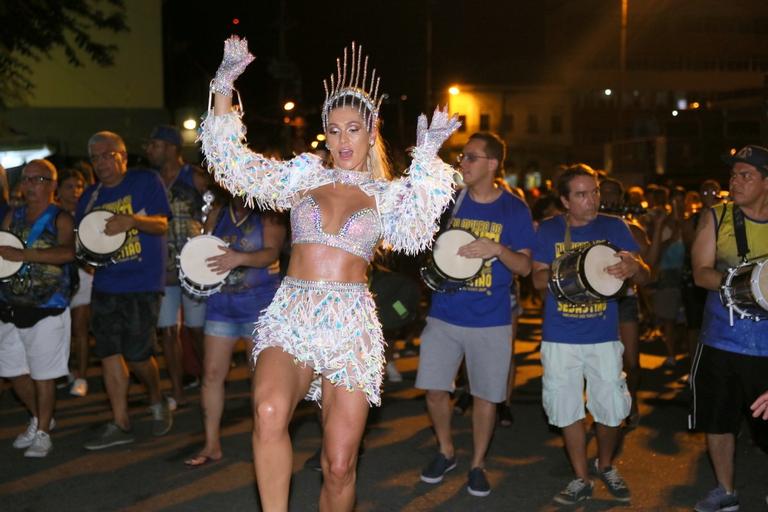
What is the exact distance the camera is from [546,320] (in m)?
6.27

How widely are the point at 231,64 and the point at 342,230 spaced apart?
3.31 ft

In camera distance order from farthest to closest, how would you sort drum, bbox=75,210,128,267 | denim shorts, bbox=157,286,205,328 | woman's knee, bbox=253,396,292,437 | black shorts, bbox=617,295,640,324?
denim shorts, bbox=157,286,205,328
black shorts, bbox=617,295,640,324
drum, bbox=75,210,128,267
woman's knee, bbox=253,396,292,437

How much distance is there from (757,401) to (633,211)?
3.84 meters

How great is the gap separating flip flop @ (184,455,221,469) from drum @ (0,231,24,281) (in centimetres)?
191

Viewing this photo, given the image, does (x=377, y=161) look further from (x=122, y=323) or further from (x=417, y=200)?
(x=122, y=323)

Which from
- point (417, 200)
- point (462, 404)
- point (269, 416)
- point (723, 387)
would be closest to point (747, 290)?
point (723, 387)

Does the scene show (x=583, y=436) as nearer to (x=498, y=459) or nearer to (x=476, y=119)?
(x=498, y=459)

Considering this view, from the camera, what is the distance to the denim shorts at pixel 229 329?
6.70 m

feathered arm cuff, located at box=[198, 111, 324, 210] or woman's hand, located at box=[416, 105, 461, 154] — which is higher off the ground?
woman's hand, located at box=[416, 105, 461, 154]

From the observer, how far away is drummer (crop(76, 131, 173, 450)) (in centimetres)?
742

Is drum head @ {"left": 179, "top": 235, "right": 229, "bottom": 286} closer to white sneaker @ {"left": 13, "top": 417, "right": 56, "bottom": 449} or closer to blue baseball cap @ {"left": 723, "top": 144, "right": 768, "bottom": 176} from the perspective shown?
white sneaker @ {"left": 13, "top": 417, "right": 56, "bottom": 449}

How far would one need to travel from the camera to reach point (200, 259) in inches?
262

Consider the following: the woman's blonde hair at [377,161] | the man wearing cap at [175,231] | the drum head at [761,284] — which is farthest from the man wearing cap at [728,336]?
the man wearing cap at [175,231]

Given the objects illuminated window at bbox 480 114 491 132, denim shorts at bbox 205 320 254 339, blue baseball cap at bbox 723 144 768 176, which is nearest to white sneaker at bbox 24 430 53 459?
denim shorts at bbox 205 320 254 339
